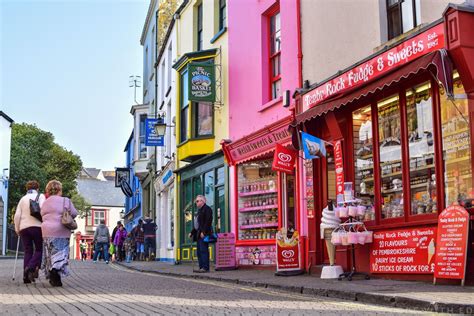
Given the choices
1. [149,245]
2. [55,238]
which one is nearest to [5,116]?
[149,245]

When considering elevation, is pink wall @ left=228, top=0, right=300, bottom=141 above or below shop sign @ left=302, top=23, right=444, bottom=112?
above

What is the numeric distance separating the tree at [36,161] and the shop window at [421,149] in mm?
42307

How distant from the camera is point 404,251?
10.9 m

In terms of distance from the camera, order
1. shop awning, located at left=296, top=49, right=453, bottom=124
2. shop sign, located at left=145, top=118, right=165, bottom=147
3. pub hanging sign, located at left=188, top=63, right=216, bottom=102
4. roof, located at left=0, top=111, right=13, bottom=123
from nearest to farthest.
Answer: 1. shop awning, located at left=296, top=49, right=453, bottom=124
2. pub hanging sign, located at left=188, top=63, right=216, bottom=102
3. shop sign, located at left=145, top=118, right=165, bottom=147
4. roof, located at left=0, top=111, right=13, bottom=123

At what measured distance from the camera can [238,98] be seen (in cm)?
1841

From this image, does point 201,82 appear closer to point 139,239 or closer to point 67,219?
point 67,219

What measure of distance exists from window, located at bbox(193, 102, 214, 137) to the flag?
726 centimetres

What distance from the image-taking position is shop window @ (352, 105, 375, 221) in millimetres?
12297

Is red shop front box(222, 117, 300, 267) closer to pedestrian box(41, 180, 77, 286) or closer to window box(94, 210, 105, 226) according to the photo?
pedestrian box(41, 180, 77, 286)

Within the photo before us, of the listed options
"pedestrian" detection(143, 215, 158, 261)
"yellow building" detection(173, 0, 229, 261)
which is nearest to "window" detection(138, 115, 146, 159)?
"pedestrian" detection(143, 215, 158, 261)

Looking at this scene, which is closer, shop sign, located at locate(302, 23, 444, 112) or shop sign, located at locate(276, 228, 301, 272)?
shop sign, located at locate(302, 23, 444, 112)

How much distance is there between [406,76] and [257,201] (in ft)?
25.6

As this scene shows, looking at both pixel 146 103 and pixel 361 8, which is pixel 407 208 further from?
pixel 146 103

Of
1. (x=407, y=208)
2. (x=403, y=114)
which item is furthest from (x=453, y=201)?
(x=403, y=114)
